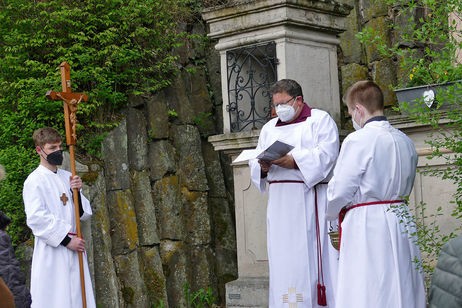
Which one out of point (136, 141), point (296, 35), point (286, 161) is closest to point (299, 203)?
point (286, 161)

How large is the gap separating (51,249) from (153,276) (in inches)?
91.2

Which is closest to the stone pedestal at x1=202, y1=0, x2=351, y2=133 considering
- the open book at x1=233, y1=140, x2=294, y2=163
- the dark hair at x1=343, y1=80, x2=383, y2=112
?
the open book at x1=233, y1=140, x2=294, y2=163

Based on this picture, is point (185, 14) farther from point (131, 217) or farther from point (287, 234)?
point (287, 234)

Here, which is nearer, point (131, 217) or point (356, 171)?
point (356, 171)

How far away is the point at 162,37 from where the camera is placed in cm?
997

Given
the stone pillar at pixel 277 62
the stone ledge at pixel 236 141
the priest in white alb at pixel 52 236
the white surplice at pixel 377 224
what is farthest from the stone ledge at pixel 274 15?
the white surplice at pixel 377 224

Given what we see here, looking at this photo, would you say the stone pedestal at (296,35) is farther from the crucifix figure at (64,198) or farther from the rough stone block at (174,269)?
the crucifix figure at (64,198)

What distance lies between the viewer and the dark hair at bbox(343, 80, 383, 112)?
531 centimetres

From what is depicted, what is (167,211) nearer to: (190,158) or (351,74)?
(190,158)

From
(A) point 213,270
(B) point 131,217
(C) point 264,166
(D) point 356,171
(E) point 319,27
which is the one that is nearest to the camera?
(D) point 356,171

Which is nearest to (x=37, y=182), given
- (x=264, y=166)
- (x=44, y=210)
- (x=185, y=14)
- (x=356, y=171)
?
(x=44, y=210)

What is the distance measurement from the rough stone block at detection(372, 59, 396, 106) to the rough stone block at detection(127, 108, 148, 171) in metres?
2.96

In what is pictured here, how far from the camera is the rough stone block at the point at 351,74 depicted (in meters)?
9.86

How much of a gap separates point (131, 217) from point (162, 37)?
2.38m
